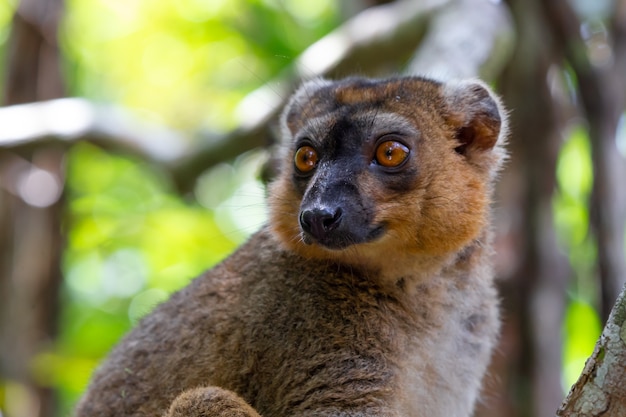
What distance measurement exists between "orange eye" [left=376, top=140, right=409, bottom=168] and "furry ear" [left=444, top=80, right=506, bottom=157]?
541mm

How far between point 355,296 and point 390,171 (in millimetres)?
766

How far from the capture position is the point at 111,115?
9695mm

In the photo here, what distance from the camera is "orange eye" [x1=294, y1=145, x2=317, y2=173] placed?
5.04 meters

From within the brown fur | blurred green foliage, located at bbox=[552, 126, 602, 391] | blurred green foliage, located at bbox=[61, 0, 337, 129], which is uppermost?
blurred green foliage, located at bbox=[61, 0, 337, 129]

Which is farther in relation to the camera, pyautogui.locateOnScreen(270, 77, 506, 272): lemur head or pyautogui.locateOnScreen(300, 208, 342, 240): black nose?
pyautogui.locateOnScreen(270, 77, 506, 272): lemur head

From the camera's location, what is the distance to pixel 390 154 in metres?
4.84

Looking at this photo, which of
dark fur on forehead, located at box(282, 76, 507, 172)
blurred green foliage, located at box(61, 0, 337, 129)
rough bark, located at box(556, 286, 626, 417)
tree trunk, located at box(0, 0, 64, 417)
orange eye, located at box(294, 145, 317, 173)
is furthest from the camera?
blurred green foliage, located at box(61, 0, 337, 129)

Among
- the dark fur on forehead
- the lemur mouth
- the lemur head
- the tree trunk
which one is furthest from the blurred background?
the lemur mouth

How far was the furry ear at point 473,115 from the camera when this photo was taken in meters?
5.21

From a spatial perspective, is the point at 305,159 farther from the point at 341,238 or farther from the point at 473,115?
the point at 473,115

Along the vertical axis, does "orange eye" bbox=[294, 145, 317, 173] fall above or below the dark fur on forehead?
below

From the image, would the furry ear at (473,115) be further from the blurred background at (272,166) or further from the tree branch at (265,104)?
the tree branch at (265,104)

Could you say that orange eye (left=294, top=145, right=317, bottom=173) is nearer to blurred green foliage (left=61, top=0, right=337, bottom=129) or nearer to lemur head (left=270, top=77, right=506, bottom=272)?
lemur head (left=270, top=77, right=506, bottom=272)

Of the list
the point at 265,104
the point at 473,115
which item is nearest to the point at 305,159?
the point at 473,115
